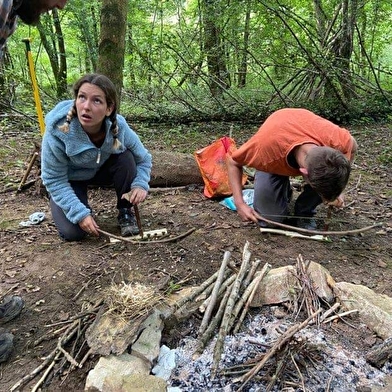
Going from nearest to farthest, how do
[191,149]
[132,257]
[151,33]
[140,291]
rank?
[140,291]
[132,257]
[191,149]
[151,33]

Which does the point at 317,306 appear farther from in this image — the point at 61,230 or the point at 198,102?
the point at 198,102

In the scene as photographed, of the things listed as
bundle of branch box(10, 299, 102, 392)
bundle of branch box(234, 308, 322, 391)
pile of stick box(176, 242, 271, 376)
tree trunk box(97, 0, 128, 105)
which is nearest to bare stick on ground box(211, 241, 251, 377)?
pile of stick box(176, 242, 271, 376)

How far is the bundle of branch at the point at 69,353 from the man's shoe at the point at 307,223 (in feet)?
6.03

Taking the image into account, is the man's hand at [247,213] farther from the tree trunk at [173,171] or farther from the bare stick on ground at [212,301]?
the tree trunk at [173,171]

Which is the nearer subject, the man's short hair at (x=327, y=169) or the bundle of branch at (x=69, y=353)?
the bundle of branch at (x=69, y=353)

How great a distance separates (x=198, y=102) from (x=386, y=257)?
14.9 feet

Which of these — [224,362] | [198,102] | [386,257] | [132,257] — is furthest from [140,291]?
[198,102]

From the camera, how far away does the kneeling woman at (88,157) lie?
2455 mm

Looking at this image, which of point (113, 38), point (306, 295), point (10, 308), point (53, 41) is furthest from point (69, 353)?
point (53, 41)

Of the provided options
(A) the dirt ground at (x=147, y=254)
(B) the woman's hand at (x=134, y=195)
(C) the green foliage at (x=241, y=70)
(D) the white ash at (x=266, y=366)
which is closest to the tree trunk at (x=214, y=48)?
(C) the green foliage at (x=241, y=70)

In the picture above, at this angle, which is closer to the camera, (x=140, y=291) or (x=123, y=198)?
(x=140, y=291)

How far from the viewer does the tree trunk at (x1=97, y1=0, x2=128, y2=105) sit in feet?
13.2

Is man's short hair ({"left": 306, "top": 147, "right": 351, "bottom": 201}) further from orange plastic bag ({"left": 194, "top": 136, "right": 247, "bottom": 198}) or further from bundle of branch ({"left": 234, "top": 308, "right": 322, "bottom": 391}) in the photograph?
orange plastic bag ({"left": 194, "top": 136, "right": 247, "bottom": 198})

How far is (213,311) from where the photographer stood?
1.93 m
